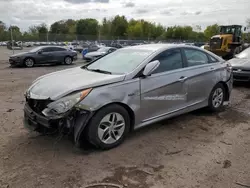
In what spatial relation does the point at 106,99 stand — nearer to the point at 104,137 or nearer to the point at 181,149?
the point at 104,137

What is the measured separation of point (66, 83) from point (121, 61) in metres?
1.18

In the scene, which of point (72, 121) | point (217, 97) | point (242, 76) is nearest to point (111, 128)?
point (72, 121)

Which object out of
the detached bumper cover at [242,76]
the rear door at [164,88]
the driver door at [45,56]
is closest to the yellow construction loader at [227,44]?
the detached bumper cover at [242,76]

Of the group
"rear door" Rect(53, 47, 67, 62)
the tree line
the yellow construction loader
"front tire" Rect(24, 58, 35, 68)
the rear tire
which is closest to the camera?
"front tire" Rect(24, 58, 35, 68)

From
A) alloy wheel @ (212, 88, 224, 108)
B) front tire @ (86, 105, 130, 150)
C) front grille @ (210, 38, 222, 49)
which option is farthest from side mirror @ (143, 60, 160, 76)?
front grille @ (210, 38, 222, 49)

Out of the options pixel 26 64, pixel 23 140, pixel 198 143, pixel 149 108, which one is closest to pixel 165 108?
pixel 149 108

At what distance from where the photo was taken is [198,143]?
3992 mm

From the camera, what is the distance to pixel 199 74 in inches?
192

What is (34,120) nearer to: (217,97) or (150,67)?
(150,67)

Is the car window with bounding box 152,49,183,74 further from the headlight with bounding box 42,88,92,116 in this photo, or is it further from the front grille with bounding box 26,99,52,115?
the front grille with bounding box 26,99,52,115

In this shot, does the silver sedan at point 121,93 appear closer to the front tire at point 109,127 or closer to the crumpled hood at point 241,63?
the front tire at point 109,127

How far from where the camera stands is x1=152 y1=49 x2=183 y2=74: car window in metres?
4.35

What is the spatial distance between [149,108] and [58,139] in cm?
151

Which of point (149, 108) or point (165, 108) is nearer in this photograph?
point (149, 108)
